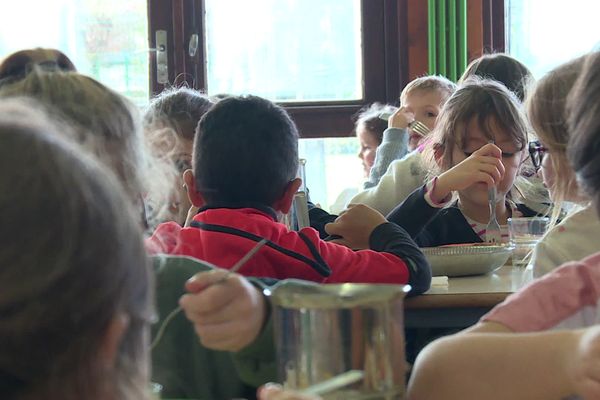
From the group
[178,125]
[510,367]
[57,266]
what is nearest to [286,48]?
[178,125]

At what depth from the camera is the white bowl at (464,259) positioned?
6.72 ft

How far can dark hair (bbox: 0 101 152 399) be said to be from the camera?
620 millimetres

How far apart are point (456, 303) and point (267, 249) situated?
456 mm

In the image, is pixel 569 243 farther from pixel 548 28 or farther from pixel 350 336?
pixel 548 28

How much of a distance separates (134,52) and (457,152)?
252cm

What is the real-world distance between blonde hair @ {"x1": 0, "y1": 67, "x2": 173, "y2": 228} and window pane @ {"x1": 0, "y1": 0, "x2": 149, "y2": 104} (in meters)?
3.39

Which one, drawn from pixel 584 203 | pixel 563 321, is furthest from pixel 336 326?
pixel 584 203

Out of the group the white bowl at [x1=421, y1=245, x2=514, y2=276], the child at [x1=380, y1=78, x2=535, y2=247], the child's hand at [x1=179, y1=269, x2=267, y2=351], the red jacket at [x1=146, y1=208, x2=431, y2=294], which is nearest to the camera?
the child's hand at [x1=179, y1=269, x2=267, y2=351]

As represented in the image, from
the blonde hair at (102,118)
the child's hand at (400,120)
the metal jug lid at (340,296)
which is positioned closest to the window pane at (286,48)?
the child's hand at (400,120)

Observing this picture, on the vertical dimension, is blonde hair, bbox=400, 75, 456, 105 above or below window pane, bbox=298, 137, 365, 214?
above

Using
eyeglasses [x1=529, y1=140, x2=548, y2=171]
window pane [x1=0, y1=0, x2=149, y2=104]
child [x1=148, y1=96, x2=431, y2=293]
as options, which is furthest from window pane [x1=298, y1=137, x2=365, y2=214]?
child [x1=148, y1=96, x2=431, y2=293]

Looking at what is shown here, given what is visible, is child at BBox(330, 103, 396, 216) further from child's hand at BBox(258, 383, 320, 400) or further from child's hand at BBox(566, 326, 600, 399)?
child's hand at BBox(258, 383, 320, 400)

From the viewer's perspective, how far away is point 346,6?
15.2 ft

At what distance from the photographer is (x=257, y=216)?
1619 mm
